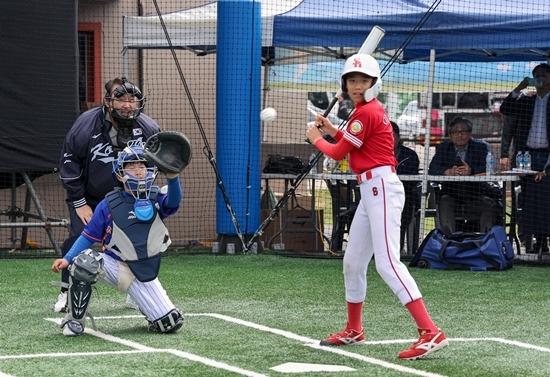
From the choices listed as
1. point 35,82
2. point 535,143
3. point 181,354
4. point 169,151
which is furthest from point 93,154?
point 535,143

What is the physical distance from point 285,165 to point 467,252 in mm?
2713

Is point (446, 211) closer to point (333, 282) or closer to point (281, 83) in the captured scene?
point (333, 282)

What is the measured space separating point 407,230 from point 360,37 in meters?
2.58

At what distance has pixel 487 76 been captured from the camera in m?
16.9

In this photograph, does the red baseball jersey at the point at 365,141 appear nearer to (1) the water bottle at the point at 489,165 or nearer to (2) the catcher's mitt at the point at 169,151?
(2) the catcher's mitt at the point at 169,151

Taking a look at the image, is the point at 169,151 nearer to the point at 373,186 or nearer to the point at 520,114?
the point at 373,186

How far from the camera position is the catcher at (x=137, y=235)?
7074 millimetres

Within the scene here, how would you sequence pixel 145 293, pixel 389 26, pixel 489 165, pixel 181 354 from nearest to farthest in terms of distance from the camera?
1. pixel 181 354
2. pixel 145 293
3. pixel 389 26
4. pixel 489 165

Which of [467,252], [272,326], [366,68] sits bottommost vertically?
[467,252]

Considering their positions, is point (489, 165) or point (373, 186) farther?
point (489, 165)

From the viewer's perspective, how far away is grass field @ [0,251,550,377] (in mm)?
6047

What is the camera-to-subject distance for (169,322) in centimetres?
710

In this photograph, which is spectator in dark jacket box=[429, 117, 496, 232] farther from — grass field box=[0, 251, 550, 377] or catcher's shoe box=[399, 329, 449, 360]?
catcher's shoe box=[399, 329, 449, 360]

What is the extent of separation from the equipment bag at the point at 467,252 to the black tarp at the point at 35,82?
428cm
